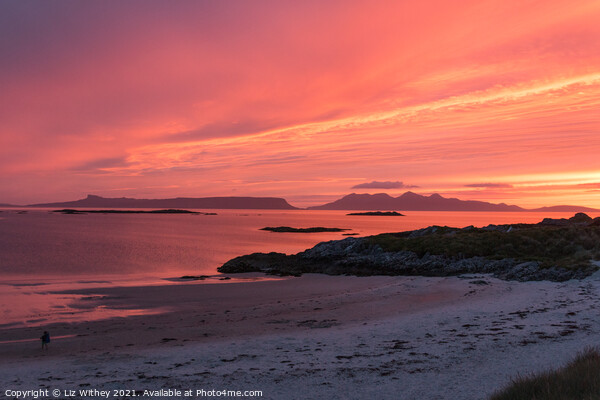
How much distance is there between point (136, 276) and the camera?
37062 millimetres

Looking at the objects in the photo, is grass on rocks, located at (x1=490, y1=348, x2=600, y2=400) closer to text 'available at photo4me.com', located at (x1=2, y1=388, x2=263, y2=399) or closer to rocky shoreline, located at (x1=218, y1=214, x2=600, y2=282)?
text 'available at photo4me.com', located at (x1=2, y1=388, x2=263, y2=399)

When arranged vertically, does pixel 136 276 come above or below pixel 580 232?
below

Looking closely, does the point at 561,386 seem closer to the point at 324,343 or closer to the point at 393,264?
the point at 324,343

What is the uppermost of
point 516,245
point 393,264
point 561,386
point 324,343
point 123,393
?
point 561,386

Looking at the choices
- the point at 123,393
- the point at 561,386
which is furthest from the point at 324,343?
the point at 561,386

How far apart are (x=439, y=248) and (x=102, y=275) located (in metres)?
30.9

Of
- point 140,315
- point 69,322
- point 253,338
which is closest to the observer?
point 253,338

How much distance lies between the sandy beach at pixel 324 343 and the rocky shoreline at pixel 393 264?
2.68 metres

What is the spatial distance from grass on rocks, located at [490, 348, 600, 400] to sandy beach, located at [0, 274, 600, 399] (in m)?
1.07

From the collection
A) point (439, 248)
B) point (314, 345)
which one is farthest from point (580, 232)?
point (314, 345)

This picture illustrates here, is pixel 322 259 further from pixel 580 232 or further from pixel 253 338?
pixel 253 338

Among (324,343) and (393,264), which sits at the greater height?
(324,343)

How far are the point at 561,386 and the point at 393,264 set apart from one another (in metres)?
29.4

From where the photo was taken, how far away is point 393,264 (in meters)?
37.4
